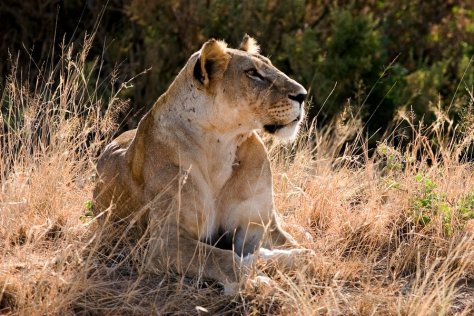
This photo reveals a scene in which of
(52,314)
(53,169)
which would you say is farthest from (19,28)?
(52,314)

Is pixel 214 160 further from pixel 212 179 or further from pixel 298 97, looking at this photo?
pixel 298 97

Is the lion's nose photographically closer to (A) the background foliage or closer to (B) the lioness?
(B) the lioness

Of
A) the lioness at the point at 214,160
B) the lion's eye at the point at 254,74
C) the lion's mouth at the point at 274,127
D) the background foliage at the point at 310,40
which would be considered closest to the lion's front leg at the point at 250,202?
the lioness at the point at 214,160

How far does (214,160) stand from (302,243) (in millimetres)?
704

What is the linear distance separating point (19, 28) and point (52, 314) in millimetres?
7738

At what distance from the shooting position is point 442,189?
5.64 meters

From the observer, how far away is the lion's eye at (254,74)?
5.01 m

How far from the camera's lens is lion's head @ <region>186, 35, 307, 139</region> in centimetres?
493

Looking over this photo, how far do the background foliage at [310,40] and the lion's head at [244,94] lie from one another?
4.68m

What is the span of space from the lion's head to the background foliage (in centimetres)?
468

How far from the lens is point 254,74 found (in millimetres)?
5027

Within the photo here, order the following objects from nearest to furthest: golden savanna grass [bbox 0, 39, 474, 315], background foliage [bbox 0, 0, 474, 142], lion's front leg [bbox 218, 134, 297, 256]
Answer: golden savanna grass [bbox 0, 39, 474, 315]
lion's front leg [bbox 218, 134, 297, 256]
background foliage [bbox 0, 0, 474, 142]

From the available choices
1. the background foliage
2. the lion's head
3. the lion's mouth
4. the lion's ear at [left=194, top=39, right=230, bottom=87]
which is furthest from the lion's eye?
the background foliage

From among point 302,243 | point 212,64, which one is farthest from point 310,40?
point 212,64
